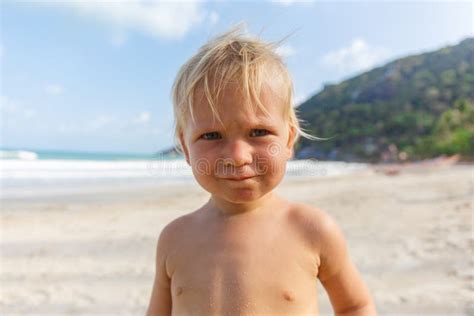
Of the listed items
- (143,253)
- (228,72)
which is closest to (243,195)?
(228,72)

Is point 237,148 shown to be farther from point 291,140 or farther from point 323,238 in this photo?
point 323,238

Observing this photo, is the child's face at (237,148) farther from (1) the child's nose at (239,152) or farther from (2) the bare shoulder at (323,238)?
(2) the bare shoulder at (323,238)

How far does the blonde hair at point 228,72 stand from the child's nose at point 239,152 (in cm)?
9

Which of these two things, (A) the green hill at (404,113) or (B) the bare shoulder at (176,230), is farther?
(A) the green hill at (404,113)

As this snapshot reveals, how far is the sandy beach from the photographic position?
286cm

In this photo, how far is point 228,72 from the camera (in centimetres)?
99

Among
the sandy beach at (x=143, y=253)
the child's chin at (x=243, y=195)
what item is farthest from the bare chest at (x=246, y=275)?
the sandy beach at (x=143, y=253)

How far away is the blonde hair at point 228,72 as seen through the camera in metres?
0.98

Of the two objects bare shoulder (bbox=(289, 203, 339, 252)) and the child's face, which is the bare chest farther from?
the child's face

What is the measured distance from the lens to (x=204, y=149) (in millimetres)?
983

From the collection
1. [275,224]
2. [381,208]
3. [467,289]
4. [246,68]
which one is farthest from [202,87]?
[381,208]

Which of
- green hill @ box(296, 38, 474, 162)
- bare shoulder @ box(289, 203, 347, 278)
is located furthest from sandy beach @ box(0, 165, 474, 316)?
green hill @ box(296, 38, 474, 162)

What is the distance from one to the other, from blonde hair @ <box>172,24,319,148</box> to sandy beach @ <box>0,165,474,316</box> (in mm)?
2202

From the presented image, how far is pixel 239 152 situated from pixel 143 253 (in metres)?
3.77
